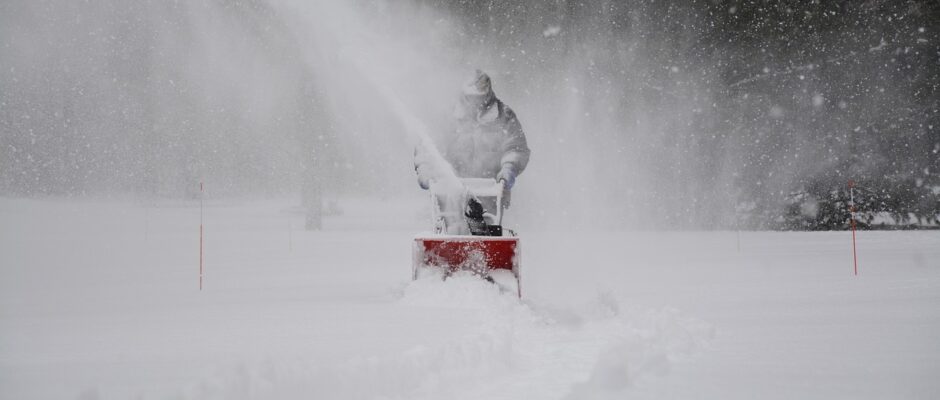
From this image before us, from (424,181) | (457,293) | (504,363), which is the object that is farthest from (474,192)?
(504,363)

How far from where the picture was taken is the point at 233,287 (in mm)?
8570

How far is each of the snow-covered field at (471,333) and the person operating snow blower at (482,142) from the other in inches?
56.8

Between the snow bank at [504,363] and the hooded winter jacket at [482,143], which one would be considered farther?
the hooded winter jacket at [482,143]

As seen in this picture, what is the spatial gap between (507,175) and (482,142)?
56cm

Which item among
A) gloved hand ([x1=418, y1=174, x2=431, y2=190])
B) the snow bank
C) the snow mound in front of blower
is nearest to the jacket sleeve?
gloved hand ([x1=418, y1=174, x2=431, y2=190])

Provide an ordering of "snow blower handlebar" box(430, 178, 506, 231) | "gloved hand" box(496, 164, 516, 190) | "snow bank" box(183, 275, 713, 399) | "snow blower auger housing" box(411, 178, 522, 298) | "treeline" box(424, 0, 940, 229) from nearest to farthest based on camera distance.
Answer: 1. "snow bank" box(183, 275, 713, 399)
2. "snow blower auger housing" box(411, 178, 522, 298)
3. "snow blower handlebar" box(430, 178, 506, 231)
4. "gloved hand" box(496, 164, 516, 190)
5. "treeline" box(424, 0, 940, 229)

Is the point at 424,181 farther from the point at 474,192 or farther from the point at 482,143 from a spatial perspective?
the point at 482,143

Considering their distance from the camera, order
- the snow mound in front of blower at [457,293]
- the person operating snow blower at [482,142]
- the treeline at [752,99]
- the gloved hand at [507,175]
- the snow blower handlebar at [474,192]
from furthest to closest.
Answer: the treeline at [752,99], the person operating snow blower at [482,142], the gloved hand at [507,175], the snow blower handlebar at [474,192], the snow mound in front of blower at [457,293]

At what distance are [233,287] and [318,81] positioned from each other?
1759cm

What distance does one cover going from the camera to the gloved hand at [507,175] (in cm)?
697

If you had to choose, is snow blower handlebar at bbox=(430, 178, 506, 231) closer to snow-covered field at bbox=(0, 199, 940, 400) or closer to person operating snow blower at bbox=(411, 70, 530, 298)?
person operating snow blower at bbox=(411, 70, 530, 298)

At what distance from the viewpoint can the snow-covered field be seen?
3.55m

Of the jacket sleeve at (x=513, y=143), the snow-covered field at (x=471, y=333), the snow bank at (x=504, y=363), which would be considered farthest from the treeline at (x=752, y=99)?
the snow bank at (x=504, y=363)

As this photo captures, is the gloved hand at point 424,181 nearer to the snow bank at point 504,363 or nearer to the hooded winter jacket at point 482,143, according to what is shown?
the hooded winter jacket at point 482,143
